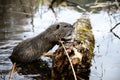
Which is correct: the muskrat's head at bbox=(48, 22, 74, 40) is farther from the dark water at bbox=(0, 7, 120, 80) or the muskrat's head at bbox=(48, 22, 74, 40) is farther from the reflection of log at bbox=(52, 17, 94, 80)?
the dark water at bbox=(0, 7, 120, 80)

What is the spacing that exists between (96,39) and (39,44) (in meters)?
2.36

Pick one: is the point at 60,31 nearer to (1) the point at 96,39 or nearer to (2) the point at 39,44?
(2) the point at 39,44

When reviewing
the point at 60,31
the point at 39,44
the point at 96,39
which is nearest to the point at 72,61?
the point at 60,31

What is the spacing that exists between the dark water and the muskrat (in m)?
0.25

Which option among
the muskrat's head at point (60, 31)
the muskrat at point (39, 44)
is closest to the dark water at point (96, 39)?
the muskrat at point (39, 44)

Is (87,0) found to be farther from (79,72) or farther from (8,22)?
(79,72)

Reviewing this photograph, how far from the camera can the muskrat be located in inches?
252

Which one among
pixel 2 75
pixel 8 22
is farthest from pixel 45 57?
pixel 8 22

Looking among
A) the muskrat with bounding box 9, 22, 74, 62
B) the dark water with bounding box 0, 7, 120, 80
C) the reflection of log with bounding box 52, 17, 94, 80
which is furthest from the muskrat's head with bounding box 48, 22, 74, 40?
the dark water with bounding box 0, 7, 120, 80

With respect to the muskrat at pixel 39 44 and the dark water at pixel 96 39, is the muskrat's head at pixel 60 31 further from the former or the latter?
the dark water at pixel 96 39

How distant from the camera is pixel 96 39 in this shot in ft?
27.6

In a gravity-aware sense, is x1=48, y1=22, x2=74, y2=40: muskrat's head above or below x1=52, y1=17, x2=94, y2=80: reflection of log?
above

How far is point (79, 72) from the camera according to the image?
5.63m

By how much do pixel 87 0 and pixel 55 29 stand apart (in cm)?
1077
